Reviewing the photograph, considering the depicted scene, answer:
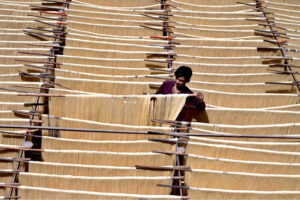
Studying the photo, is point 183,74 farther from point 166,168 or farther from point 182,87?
point 166,168

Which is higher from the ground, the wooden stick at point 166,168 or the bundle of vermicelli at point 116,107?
the bundle of vermicelli at point 116,107

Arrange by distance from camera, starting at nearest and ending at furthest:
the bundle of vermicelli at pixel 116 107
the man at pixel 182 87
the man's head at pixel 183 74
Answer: the bundle of vermicelli at pixel 116 107 → the man at pixel 182 87 → the man's head at pixel 183 74

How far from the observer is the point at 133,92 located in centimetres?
698

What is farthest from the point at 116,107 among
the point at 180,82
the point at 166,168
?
the point at 166,168

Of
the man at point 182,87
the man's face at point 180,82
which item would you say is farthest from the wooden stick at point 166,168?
the man's face at point 180,82

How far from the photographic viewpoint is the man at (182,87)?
6324 millimetres

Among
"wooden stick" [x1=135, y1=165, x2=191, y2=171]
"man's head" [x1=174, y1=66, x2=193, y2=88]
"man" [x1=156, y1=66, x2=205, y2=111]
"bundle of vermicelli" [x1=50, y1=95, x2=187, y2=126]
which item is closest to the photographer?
"wooden stick" [x1=135, y1=165, x2=191, y2=171]

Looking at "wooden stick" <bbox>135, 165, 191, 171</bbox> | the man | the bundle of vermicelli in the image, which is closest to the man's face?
the man

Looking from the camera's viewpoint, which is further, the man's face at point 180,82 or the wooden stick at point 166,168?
the man's face at point 180,82

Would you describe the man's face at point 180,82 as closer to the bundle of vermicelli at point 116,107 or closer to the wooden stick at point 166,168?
the bundle of vermicelli at point 116,107

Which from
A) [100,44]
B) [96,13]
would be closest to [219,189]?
[100,44]

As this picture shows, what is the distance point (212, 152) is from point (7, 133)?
305 cm

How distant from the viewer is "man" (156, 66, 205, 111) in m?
6.32

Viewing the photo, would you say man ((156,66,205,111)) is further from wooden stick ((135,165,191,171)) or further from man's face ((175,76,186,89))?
wooden stick ((135,165,191,171))
